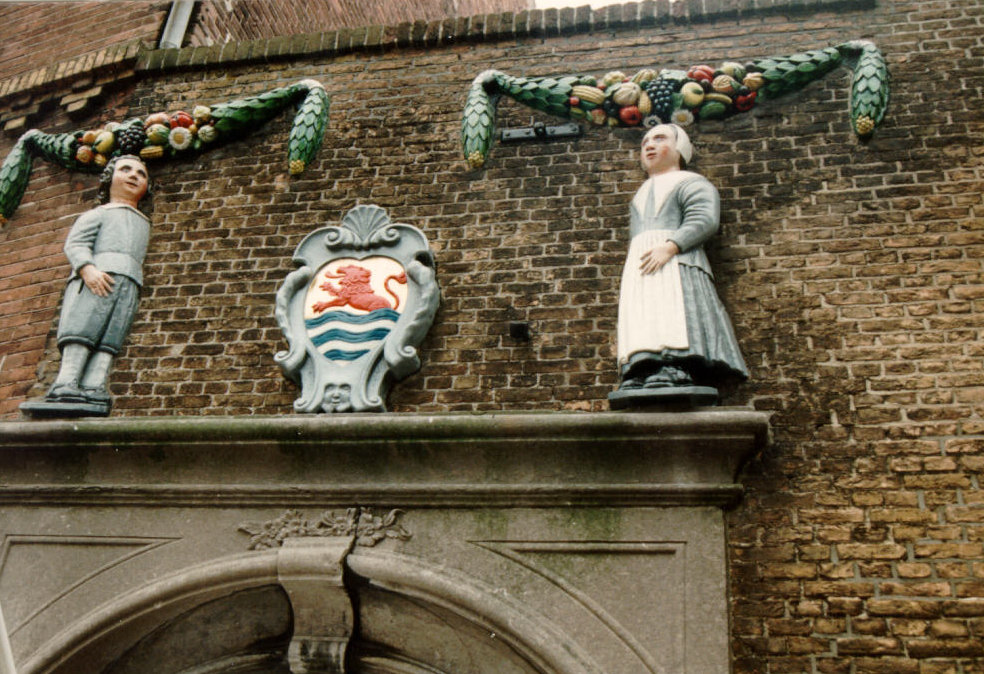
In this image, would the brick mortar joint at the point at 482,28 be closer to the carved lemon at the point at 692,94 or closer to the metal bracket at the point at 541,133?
the carved lemon at the point at 692,94

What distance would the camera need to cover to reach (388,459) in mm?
5473

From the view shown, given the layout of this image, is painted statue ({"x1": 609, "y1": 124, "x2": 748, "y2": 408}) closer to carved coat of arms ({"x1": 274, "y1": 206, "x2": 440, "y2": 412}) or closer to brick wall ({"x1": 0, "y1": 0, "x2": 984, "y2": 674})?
brick wall ({"x1": 0, "y1": 0, "x2": 984, "y2": 674})

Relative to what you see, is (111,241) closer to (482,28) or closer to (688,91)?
(482,28)

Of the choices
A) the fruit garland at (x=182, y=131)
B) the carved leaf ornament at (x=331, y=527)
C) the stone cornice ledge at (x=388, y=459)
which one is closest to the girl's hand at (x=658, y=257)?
the stone cornice ledge at (x=388, y=459)

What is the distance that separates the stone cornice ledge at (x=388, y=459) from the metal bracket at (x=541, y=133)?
2071 mm

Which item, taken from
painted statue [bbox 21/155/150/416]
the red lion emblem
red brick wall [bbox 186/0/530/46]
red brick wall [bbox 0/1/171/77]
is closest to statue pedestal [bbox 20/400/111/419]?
painted statue [bbox 21/155/150/416]

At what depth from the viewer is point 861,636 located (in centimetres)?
469

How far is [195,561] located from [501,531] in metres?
1.51

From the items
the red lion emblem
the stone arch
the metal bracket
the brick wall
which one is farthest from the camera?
the metal bracket

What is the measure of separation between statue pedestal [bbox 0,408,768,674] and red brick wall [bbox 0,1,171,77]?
3739mm

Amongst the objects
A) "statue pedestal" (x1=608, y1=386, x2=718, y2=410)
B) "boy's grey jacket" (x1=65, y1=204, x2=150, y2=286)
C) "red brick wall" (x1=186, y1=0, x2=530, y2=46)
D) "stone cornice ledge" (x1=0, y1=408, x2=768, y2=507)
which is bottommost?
"stone cornice ledge" (x1=0, y1=408, x2=768, y2=507)

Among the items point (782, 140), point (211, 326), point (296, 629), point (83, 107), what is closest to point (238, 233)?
point (211, 326)

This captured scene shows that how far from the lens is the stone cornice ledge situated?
203 inches

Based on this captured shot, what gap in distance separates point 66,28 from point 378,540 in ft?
18.1
